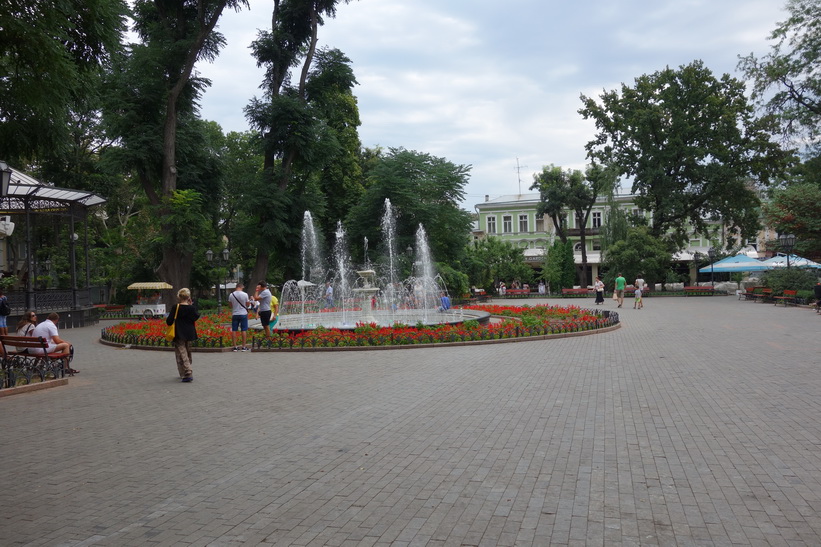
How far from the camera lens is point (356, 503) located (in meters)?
4.56

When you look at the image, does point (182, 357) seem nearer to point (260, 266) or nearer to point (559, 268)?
point (260, 266)

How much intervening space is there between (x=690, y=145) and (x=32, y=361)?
142 feet

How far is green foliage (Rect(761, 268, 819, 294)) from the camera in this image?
29250 millimetres

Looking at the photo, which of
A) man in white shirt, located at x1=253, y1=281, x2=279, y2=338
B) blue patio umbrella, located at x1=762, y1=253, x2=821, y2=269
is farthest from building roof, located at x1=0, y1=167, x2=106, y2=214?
blue patio umbrella, located at x1=762, y1=253, x2=821, y2=269

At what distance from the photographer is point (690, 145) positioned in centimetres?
4325

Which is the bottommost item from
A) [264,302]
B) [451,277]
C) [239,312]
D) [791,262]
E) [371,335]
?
[371,335]

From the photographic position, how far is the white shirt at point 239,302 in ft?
46.7

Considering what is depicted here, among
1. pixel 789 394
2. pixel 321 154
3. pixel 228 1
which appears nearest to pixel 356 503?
pixel 789 394

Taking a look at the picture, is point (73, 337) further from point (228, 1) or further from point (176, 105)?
point (228, 1)

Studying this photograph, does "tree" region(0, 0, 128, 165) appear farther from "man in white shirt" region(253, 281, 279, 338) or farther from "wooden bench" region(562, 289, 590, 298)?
"wooden bench" region(562, 289, 590, 298)

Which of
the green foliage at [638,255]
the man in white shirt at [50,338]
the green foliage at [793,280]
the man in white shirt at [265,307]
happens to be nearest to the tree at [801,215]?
the green foliage at [793,280]

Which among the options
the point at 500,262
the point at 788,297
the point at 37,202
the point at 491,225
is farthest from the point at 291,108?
the point at 491,225

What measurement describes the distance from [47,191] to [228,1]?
1109cm

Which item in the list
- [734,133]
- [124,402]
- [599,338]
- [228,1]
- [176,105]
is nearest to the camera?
[124,402]
